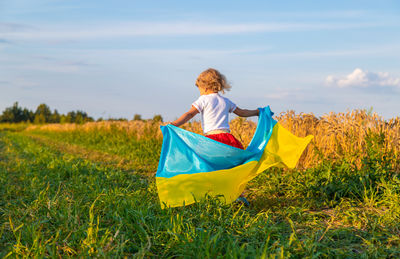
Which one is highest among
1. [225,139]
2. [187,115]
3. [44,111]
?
[44,111]

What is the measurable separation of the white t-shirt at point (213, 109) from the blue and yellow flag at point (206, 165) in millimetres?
415

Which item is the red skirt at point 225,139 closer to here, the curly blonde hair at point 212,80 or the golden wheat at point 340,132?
the curly blonde hair at point 212,80

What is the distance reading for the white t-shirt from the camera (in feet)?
14.1

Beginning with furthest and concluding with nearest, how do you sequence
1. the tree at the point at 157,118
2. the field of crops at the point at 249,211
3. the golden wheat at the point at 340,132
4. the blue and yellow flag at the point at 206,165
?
the tree at the point at 157,118, the golden wheat at the point at 340,132, the blue and yellow flag at the point at 206,165, the field of crops at the point at 249,211

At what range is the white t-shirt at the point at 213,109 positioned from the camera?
4.29 m

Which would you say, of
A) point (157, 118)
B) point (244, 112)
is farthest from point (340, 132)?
point (157, 118)

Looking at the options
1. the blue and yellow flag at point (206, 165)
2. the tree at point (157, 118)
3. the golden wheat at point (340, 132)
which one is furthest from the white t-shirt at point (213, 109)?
the tree at point (157, 118)

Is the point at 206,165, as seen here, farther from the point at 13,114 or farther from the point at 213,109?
the point at 13,114

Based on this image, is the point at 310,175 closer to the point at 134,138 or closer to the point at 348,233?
the point at 348,233

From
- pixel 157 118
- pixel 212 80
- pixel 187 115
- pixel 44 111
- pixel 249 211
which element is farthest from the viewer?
pixel 44 111

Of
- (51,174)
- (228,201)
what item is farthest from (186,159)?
(51,174)

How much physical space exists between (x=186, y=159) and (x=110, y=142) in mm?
10760

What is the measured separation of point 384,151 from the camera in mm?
5246

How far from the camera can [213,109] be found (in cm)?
429
